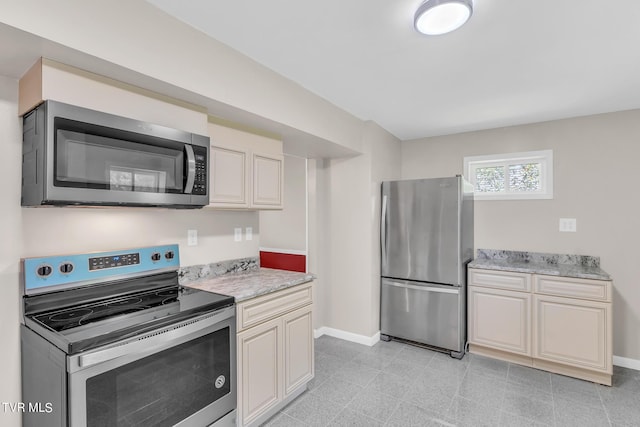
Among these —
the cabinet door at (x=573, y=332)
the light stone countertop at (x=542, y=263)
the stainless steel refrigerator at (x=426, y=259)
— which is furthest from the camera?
the stainless steel refrigerator at (x=426, y=259)

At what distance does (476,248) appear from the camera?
12.1ft

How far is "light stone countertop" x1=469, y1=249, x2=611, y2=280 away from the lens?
9.14 ft

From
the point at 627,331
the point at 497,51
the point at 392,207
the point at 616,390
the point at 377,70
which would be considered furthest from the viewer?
the point at 392,207

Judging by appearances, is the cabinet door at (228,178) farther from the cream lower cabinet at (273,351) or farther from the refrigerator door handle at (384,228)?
the refrigerator door handle at (384,228)

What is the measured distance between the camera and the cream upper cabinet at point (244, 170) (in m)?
2.10

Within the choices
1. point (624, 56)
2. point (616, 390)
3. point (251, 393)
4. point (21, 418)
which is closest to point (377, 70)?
point (624, 56)

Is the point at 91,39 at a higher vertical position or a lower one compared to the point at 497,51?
lower

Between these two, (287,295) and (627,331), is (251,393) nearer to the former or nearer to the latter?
(287,295)

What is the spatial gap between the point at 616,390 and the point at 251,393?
2893mm

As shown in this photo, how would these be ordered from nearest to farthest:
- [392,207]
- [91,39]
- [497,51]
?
[91,39] < [497,51] < [392,207]

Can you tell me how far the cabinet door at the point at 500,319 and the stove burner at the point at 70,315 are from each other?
10.3 ft

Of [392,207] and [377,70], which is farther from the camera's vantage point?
[392,207]

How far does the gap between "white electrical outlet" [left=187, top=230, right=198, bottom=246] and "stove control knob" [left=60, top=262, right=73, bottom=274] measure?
2.38ft

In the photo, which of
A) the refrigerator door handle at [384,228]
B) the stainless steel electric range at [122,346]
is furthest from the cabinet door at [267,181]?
the refrigerator door handle at [384,228]
